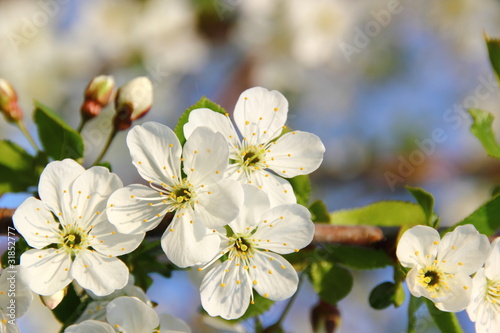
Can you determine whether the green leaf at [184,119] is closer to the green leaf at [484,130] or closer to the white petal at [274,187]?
the white petal at [274,187]

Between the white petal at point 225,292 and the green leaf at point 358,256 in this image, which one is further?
the green leaf at point 358,256

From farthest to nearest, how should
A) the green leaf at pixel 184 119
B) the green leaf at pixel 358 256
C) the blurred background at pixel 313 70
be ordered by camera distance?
the blurred background at pixel 313 70, the green leaf at pixel 358 256, the green leaf at pixel 184 119

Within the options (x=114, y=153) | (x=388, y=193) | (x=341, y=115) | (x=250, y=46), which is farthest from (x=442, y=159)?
(x=114, y=153)

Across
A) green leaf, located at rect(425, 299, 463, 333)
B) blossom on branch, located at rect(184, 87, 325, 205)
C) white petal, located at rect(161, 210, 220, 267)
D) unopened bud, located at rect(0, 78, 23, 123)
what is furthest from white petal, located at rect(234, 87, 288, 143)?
unopened bud, located at rect(0, 78, 23, 123)

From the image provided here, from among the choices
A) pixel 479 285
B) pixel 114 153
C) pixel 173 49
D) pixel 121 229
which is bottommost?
pixel 114 153

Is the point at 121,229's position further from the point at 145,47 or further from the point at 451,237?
the point at 145,47

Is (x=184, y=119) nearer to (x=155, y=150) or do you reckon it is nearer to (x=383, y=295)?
(x=155, y=150)

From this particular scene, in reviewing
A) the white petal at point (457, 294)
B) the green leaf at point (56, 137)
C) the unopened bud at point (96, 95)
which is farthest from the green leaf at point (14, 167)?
the white petal at point (457, 294)
